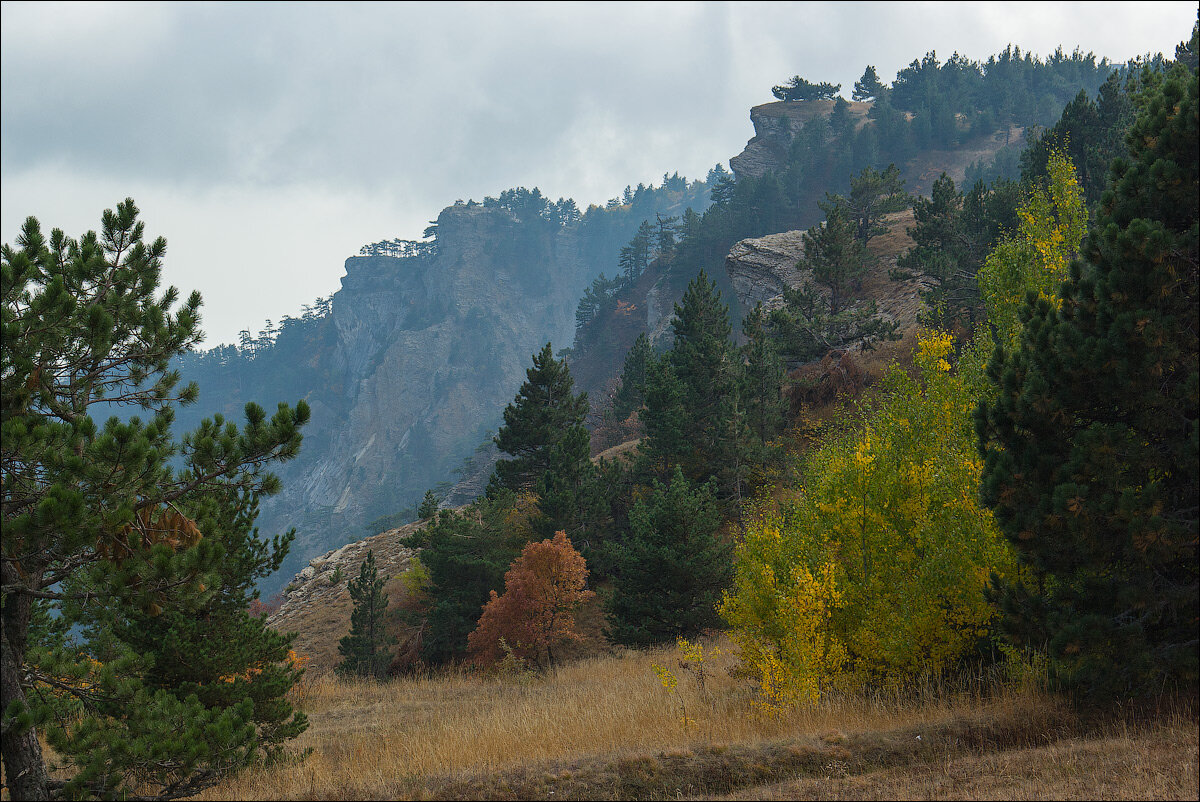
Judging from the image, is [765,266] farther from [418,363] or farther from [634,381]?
[418,363]

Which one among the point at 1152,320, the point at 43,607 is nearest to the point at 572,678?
the point at 43,607

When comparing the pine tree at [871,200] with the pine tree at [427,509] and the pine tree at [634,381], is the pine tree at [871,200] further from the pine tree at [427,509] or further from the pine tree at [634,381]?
the pine tree at [427,509]

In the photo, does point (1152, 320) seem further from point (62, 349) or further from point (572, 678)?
point (572, 678)

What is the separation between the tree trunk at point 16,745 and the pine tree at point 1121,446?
1140 centimetres

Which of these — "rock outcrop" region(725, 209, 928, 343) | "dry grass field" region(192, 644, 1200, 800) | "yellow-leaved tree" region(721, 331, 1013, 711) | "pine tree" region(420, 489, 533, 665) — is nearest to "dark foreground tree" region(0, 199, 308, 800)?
"dry grass field" region(192, 644, 1200, 800)

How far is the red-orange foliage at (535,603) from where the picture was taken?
24.2 m

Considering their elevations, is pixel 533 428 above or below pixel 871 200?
below

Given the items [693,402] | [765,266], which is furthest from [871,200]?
[693,402]

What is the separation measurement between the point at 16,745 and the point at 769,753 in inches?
329

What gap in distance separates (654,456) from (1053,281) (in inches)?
826

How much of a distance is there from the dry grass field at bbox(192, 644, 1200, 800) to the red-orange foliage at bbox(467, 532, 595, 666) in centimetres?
1165

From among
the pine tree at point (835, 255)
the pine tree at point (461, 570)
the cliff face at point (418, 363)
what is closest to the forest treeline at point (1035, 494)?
the pine tree at point (461, 570)

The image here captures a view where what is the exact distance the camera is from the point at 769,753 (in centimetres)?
873

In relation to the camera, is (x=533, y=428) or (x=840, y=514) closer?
(x=840, y=514)
